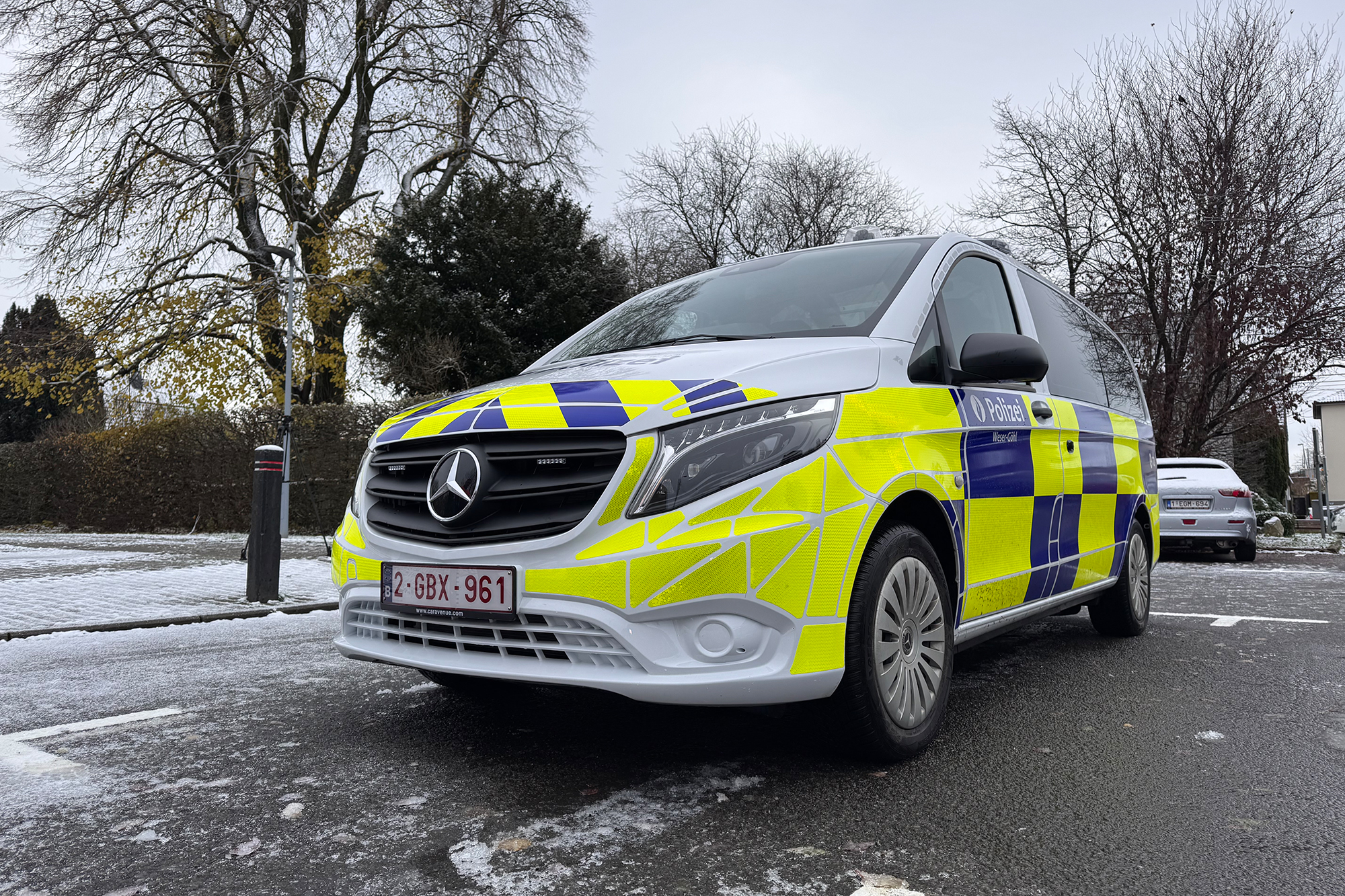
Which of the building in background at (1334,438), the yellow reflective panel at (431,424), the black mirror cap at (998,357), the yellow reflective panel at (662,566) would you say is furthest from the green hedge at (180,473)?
the building in background at (1334,438)

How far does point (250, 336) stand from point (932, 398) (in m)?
25.7

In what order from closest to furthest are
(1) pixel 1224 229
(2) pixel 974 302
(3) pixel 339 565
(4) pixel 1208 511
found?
1. (3) pixel 339 565
2. (2) pixel 974 302
3. (4) pixel 1208 511
4. (1) pixel 1224 229

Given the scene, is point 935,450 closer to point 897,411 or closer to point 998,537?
point 897,411

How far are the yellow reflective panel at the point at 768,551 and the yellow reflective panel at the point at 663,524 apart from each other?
8.2 inches

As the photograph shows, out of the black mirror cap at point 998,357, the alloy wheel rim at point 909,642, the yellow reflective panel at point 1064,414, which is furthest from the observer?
the yellow reflective panel at point 1064,414

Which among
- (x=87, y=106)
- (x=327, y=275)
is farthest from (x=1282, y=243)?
(x=87, y=106)

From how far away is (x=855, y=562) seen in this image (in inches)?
113

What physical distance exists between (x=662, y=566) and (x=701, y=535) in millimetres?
131

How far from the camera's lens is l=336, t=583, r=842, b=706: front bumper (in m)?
2.68

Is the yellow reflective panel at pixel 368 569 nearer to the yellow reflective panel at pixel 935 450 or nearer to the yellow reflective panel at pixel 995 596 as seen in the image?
the yellow reflective panel at pixel 935 450

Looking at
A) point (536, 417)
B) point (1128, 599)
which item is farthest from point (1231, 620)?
point (536, 417)

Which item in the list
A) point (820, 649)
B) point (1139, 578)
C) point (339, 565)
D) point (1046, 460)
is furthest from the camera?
point (1139, 578)

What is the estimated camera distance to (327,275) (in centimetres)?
2731

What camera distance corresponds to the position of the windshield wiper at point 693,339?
363 centimetres
